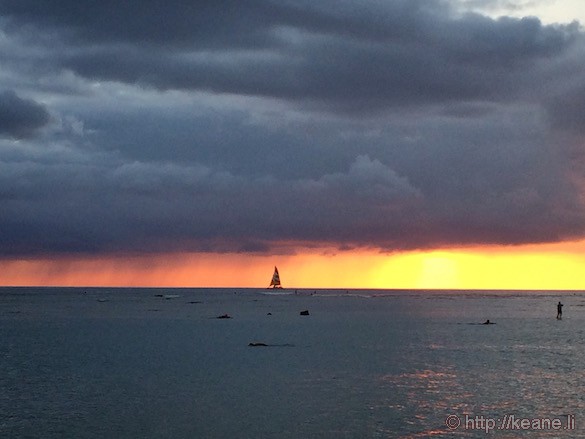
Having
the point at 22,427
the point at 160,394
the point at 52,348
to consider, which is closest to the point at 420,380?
the point at 160,394

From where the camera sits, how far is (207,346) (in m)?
98.9

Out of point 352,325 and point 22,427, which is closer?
point 22,427

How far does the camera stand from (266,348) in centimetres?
9438

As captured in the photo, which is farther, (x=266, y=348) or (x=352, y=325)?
(x=352, y=325)

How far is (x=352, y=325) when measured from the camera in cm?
14688

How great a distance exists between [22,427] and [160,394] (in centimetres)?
1344

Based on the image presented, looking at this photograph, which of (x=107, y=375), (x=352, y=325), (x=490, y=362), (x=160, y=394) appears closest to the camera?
(x=160, y=394)

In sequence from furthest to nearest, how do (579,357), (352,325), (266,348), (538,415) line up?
(352,325), (266,348), (579,357), (538,415)

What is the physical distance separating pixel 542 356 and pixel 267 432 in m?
49.5

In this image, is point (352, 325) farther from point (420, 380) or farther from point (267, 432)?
point (267, 432)

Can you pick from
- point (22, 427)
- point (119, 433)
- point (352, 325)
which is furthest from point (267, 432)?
point (352, 325)

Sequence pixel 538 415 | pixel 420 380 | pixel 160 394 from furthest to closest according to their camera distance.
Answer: pixel 420 380, pixel 160 394, pixel 538 415

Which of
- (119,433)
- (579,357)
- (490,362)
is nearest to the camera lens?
(119,433)

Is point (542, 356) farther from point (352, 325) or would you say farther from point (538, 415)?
point (352, 325)
